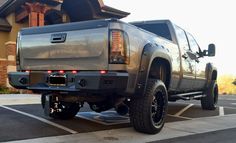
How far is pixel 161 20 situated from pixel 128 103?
2565mm

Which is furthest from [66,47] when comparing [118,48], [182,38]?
[182,38]

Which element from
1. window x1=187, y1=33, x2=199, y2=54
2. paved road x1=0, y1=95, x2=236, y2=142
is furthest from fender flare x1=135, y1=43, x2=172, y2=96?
window x1=187, y1=33, x2=199, y2=54

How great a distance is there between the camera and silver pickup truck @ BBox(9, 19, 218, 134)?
4.71 metres

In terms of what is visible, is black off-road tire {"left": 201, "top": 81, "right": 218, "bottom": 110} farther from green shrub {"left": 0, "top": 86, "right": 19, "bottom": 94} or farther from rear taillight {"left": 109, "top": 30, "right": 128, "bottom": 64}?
green shrub {"left": 0, "top": 86, "right": 19, "bottom": 94}

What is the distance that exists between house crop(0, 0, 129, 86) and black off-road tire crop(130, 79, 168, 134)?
10211 millimetres

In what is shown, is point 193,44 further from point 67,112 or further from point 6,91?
point 6,91

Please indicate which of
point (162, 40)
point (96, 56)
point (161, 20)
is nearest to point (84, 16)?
point (161, 20)

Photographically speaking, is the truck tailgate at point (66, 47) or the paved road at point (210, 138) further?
the paved road at point (210, 138)

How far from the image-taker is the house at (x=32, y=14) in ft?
47.6

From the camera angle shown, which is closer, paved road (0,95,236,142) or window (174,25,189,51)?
paved road (0,95,236,142)

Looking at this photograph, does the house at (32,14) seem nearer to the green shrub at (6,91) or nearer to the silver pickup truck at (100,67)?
the green shrub at (6,91)

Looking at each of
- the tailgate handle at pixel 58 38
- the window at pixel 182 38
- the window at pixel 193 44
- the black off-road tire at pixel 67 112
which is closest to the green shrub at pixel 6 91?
the black off-road tire at pixel 67 112

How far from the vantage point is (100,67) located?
4.73 metres

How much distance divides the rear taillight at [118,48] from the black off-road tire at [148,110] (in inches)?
32.5
